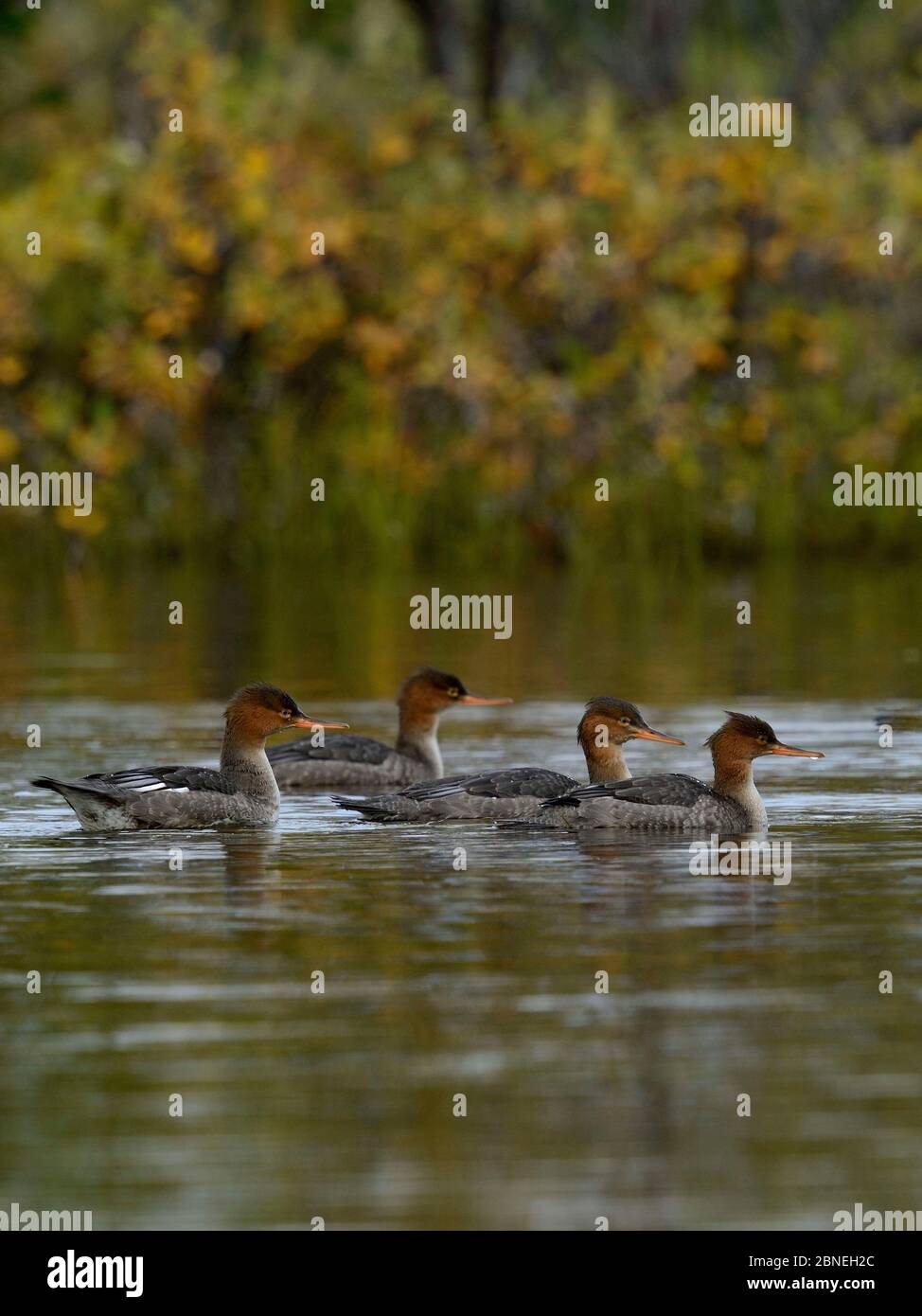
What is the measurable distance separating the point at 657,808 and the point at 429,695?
9.89 ft

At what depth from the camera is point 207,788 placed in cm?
1345

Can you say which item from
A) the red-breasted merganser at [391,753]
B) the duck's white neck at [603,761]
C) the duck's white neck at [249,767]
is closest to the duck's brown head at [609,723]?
the duck's white neck at [603,761]

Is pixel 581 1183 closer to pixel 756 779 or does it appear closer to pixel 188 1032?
pixel 188 1032

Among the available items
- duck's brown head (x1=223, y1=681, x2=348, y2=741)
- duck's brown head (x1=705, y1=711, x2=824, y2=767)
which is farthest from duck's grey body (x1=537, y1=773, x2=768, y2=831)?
duck's brown head (x1=223, y1=681, x2=348, y2=741)

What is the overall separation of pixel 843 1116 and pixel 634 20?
3275 centimetres

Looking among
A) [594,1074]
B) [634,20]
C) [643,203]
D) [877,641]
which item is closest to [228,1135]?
[594,1074]

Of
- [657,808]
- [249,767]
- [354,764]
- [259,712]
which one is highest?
[259,712]

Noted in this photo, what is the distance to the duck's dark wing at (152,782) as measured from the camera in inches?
513

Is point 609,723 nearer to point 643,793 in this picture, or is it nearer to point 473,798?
point 473,798

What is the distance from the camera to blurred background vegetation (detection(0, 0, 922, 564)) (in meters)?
32.2

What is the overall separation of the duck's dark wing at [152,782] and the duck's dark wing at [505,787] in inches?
35.3

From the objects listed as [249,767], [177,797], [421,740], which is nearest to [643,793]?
[249,767]

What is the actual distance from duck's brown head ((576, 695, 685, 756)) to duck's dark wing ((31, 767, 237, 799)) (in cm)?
176

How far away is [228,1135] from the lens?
778 cm
